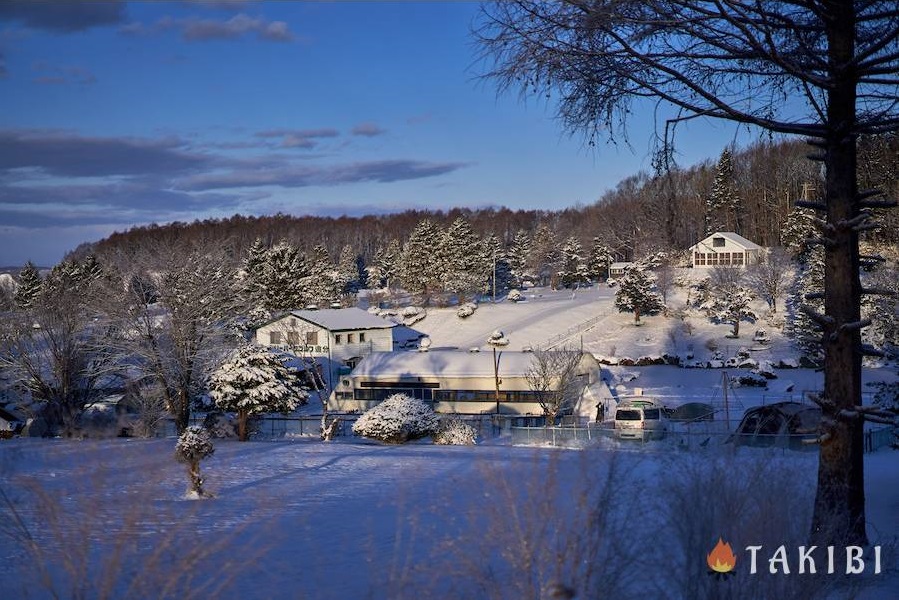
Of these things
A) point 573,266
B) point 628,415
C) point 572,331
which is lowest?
point 628,415

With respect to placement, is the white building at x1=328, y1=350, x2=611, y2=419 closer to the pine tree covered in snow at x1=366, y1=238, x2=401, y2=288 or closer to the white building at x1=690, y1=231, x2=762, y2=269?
the white building at x1=690, y1=231, x2=762, y2=269

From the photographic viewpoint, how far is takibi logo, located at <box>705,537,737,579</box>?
15.0 ft

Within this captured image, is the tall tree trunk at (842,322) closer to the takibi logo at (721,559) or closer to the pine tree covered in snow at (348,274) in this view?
the takibi logo at (721,559)

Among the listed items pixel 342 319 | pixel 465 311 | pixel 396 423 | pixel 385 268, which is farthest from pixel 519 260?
pixel 396 423

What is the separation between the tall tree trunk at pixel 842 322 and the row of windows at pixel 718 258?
60215mm

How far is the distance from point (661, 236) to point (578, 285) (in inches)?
2688

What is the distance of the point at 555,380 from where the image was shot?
32.8 meters

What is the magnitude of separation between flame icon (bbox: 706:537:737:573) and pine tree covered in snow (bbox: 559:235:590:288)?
7070 cm

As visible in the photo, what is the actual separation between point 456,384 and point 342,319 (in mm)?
14546

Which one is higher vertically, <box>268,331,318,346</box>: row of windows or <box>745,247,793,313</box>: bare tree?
<box>745,247,793,313</box>: bare tree

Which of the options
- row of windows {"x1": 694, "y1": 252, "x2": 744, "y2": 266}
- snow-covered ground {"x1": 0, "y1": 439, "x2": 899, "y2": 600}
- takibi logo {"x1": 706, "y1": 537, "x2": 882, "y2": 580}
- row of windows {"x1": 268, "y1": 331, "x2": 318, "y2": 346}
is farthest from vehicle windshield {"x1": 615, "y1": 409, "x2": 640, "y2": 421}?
row of windows {"x1": 694, "y1": 252, "x2": 744, "y2": 266}

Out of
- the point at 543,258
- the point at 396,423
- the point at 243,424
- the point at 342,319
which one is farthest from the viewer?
the point at 543,258

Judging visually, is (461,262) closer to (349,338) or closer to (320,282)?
(320,282)

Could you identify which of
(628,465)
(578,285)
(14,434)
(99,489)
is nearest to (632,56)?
(628,465)
